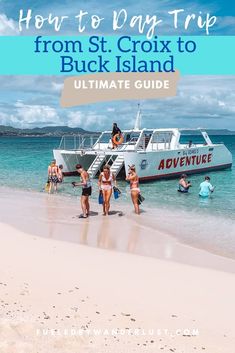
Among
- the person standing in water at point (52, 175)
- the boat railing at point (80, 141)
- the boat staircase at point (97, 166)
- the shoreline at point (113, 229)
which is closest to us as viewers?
the shoreline at point (113, 229)

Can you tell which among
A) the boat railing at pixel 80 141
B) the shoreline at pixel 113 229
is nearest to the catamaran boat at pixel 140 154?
the boat railing at pixel 80 141

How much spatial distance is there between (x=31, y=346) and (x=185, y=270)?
137 inches

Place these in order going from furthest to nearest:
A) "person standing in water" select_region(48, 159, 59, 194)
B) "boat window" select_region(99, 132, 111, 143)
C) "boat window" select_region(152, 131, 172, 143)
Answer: "boat window" select_region(99, 132, 111, 143)
"boat window" select_region(152, 131, 172, 143)
"person standing in water" select_region(48, 159, 59, 194)

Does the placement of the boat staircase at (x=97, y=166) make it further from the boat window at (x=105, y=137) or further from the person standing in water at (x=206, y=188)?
the person standing in water at (x=206, y=188)

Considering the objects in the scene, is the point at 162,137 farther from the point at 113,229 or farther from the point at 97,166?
the point at 113,229

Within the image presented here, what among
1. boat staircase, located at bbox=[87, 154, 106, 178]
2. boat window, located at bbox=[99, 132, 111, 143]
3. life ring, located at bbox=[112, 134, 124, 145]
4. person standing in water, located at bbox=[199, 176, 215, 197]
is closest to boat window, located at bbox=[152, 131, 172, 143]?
life ring, located at bbox=[112, 134, 124, 145]

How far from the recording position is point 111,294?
A: 5.58 meters

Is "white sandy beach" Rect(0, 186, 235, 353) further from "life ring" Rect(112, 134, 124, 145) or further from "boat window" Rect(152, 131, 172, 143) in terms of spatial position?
"boat window" Rect(152, 131, 172, 143)

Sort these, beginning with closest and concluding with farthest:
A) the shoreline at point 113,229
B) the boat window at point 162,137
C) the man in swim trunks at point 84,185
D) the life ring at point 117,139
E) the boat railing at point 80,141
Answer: the shoreline at point 113,229 < the man in swim trunks at point 84,185 < the life ring at point 117,139 < the boat railing at point 80,141 < the boat window at point 162,137

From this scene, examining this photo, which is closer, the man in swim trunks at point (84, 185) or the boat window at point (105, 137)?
the man in swim trunks at point (84, 185)

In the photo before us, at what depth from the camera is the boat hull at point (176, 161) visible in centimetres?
2209

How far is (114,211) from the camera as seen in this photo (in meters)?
13.3

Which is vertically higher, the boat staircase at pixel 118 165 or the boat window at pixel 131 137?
the boat window at pixel 131 137

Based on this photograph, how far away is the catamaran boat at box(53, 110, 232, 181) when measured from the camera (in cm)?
2225
